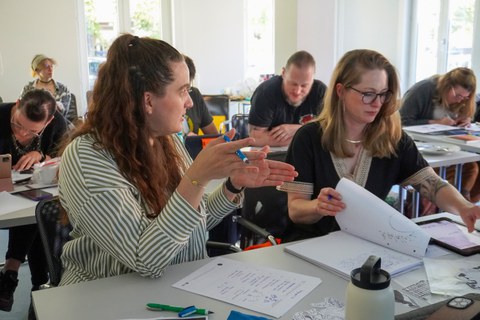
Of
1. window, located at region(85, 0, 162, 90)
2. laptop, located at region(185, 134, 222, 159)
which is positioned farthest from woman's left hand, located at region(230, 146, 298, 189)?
window, located at region(85, 0, 162, 90)

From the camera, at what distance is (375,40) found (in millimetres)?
6164

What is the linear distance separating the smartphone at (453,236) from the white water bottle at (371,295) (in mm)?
742

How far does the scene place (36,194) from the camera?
2.27 metres

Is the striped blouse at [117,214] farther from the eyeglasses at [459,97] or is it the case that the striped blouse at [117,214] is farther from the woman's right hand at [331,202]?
the eyeglasses at [459,97]

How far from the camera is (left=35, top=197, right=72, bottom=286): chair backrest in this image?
1.62 meters

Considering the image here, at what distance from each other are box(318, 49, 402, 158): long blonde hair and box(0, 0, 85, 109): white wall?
5906 mm

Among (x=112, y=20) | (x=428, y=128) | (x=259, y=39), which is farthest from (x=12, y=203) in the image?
(x=259, y=39)

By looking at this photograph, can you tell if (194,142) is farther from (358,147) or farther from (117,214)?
(117,214)

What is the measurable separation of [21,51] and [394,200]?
5.54 metres

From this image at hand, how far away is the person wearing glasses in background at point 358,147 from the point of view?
1.87 m

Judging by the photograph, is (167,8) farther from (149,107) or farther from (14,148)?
(149,107)

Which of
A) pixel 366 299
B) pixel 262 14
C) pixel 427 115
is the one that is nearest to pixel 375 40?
pixel 427 115

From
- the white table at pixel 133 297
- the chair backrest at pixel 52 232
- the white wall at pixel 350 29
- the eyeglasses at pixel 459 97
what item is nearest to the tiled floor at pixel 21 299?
the chair backrest at pixel 52 232

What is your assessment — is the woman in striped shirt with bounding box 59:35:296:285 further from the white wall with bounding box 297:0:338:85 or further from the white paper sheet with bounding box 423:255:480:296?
the white wall with bounding box 297:0:338:85
